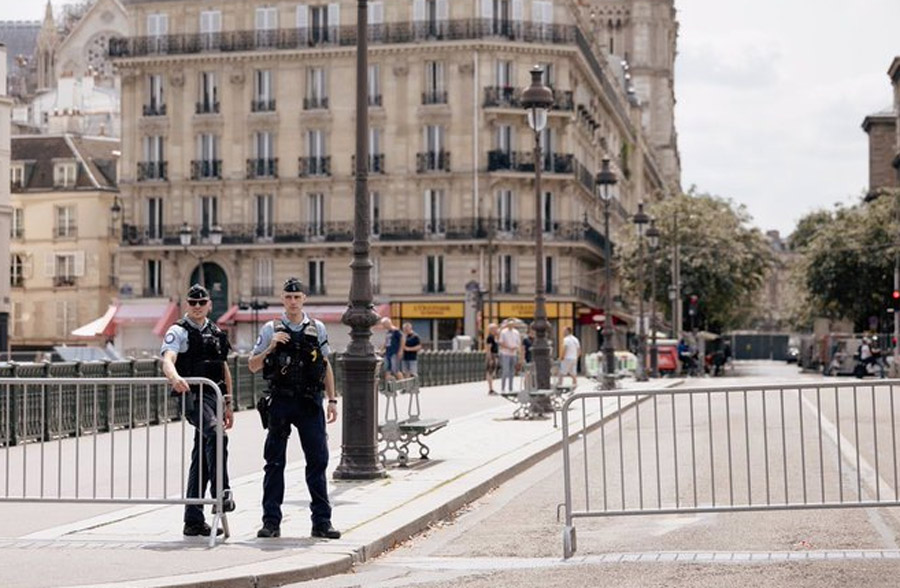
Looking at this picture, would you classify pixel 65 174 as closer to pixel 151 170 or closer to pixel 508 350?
pixel 151 170

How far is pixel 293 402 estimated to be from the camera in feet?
39.6

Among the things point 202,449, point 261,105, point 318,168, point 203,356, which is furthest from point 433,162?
point 202,449

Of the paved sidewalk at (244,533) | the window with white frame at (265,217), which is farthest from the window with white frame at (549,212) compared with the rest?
the paved sidewalk at (244,533)

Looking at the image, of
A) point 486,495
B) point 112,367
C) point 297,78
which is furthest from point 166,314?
point 486,495

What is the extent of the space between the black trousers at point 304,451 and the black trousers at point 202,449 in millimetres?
344

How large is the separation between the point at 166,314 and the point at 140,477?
6132cm

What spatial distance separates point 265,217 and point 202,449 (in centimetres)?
6246

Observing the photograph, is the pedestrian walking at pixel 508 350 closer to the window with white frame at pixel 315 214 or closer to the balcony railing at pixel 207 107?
the window with white frame at pixel 315 214

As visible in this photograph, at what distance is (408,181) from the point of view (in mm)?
72438

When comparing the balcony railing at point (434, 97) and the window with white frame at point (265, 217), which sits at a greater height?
the balcony railing at point (434, 97)

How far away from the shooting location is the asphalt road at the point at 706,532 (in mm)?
10320

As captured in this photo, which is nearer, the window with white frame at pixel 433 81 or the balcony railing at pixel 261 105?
the window with white frame at pixel 433 81

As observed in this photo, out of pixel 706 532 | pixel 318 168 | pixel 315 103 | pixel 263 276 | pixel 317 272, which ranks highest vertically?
pixel 315 103

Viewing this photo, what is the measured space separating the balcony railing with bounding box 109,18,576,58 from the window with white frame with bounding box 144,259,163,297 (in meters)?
9.11
